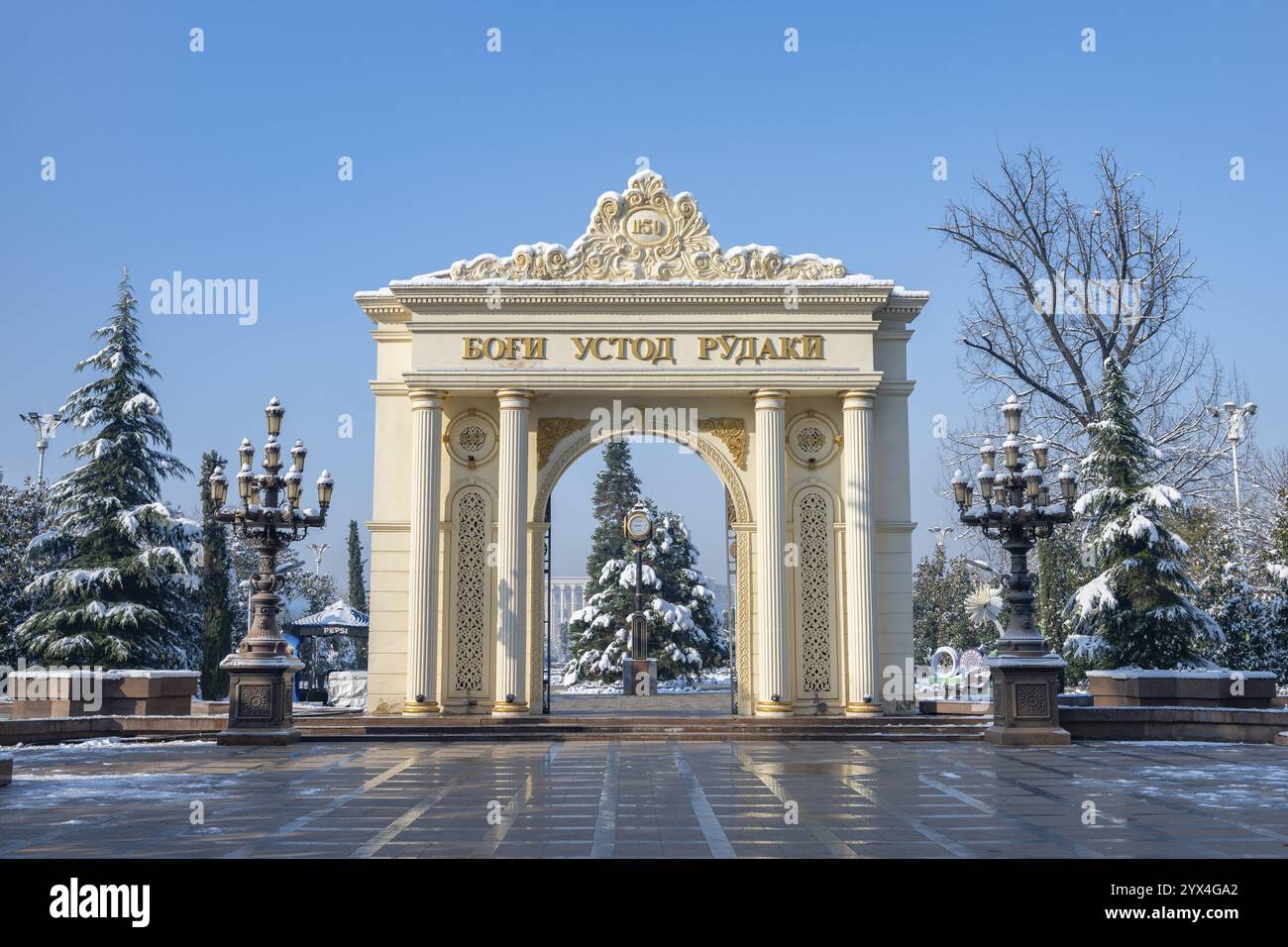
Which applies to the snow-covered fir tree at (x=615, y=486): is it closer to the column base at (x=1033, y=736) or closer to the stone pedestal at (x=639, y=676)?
the stone pedestal at (x=639, y=676)

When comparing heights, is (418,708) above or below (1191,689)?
below

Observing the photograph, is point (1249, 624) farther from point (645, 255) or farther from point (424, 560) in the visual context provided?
point (424, 560)

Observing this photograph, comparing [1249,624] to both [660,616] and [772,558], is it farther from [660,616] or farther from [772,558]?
[660,616]

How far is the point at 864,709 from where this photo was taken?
21312 mm

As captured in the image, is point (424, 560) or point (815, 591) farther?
point (815, 591)

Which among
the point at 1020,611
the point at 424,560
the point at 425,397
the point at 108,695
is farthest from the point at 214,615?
the point at 1020,611

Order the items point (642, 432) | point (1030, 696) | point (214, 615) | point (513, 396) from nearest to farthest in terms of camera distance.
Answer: point (1030, 696) < point (513, 396) < point (642, 432) < point (214, 615)

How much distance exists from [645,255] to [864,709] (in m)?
9.56

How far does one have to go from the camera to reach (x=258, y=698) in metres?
18.5

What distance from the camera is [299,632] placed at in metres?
32.7

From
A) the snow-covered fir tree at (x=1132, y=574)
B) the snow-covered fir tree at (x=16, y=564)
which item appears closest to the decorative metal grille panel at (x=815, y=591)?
the snow-covered fir tree at (x=1132, y=574)

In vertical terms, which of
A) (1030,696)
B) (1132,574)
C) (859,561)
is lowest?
(1030,696)

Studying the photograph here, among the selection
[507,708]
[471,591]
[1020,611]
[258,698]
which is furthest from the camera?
[471,591]
